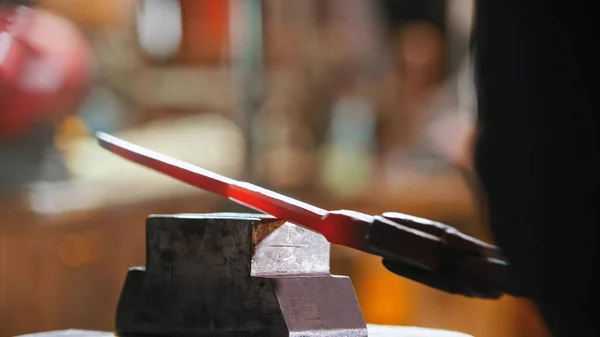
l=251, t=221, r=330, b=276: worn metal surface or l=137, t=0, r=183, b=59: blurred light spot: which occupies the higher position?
l=137, t=0, r=183, b=59: blurred light spot

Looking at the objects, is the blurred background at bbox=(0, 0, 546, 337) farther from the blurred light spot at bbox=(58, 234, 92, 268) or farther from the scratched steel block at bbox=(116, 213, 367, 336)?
the scratched steel block at bbox=(116, 213, 367, 336)

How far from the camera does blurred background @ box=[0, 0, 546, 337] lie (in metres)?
2.71

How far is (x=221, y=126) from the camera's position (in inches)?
145

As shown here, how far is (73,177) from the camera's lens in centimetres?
293

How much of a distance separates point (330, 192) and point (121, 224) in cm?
84

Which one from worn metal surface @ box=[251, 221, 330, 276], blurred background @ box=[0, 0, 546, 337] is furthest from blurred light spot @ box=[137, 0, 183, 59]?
worn metal surface @ box=[251, 221, 330, 276]

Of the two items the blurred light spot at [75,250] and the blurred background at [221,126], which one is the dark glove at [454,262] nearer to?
the blurred background at [221,126]

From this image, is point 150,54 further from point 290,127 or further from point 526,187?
point 526,187

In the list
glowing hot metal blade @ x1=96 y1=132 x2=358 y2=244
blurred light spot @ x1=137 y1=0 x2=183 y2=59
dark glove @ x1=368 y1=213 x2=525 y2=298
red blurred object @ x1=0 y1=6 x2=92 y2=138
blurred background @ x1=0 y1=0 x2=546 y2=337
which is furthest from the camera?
blurred light spot @ x1=137 y1=0 x2=183 y2=59

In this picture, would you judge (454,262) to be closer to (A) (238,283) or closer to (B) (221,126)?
(A) (238,283)

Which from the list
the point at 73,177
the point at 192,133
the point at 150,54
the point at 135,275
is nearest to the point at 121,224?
the point at 73,177

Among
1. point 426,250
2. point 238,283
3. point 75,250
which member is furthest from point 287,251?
point 75,250

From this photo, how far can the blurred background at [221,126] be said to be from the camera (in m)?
2.71

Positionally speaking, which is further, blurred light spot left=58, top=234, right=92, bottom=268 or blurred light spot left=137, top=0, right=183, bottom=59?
blurred light spot left=137, top=0, right=183, bottom=59
